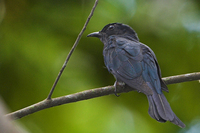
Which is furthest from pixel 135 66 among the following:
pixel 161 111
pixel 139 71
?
pixel 161 111

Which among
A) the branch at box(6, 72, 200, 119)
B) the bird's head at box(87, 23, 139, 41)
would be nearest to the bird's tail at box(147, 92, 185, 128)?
the branch at box(6, 72, 200, 119)

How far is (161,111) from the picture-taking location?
7.29 feet

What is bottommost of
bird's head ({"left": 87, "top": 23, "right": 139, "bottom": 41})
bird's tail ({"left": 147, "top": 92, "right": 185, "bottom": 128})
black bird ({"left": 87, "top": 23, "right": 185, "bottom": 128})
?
bird's tail ({"left": 147, "top": 92, "right": 185, "bottom": 128})

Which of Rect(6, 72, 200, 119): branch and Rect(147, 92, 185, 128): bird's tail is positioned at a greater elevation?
Rect(6, 72, 200, 119): branch

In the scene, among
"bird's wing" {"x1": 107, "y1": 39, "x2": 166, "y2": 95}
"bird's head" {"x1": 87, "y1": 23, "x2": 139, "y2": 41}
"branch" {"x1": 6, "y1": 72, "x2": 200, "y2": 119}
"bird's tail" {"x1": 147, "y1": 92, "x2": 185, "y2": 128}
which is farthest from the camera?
"bird's head" {"x1": 87, "y1": 23, "x2": 139, "y2": 41}

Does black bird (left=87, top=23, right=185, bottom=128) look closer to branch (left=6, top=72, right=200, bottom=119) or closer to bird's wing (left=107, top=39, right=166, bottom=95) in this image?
bird's wing (left=107, top=39, right=166, bottom=95)

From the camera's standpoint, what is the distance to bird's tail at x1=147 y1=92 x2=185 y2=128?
2147 mm

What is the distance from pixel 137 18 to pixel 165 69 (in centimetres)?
119

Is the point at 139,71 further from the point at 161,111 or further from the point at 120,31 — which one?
the point at 120,31

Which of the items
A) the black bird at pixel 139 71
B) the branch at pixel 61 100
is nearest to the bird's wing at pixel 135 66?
the black bird at pixel 139 71

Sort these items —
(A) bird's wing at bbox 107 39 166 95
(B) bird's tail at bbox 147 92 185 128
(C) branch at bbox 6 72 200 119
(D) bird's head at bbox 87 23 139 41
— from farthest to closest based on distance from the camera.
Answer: (D) bird's head at bbox 87 23 139 41 < (A) bird's wing at bbox 107 39 166 95 < (C) branch at bbox 6 72 200 119 < (B) bird's tail at bbox 147 92 185 128

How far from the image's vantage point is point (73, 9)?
203 inches

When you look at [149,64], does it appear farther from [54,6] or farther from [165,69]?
[54,6]

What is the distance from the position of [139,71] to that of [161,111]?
0.57 meters
